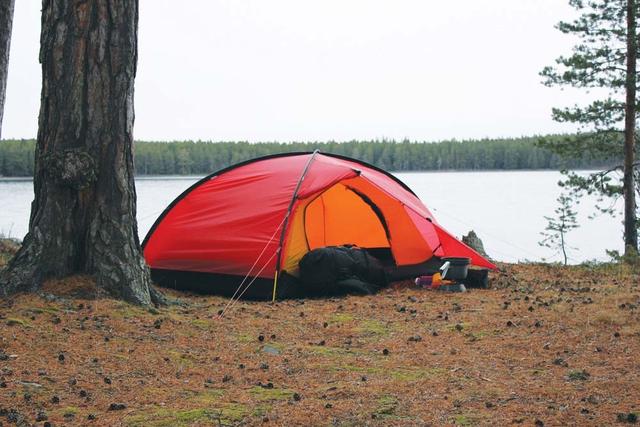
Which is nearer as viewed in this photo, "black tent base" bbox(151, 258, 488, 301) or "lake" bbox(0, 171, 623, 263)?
"black tent base" bbox(151, 258, 488, 301)

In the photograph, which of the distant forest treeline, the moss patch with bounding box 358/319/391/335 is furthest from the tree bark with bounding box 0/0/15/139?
the distant forest treeline

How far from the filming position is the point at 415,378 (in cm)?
529

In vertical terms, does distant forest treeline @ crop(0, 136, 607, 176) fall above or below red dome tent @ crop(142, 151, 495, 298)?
above

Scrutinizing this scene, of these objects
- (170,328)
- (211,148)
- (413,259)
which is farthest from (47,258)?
(211,148)

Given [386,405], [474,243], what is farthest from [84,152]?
[474,243]

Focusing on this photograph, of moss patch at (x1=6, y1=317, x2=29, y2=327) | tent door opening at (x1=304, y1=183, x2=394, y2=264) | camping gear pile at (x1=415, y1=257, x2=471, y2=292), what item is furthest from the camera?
tent door opening at (x1=304, y1=183, x2=394, y2=264)

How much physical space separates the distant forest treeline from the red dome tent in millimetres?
55443

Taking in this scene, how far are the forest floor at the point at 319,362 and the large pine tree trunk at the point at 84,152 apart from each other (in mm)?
290

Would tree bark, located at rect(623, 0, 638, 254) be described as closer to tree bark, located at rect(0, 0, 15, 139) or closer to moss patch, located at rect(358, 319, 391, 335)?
moss patch, located at rect(358, 319, 391, 335)

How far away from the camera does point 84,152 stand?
6812 mm

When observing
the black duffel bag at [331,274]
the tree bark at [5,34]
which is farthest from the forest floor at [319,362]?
the tree bark at [5,34]

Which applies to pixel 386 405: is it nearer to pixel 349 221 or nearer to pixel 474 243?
pixel 349 221

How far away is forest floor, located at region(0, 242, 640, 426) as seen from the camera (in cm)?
441

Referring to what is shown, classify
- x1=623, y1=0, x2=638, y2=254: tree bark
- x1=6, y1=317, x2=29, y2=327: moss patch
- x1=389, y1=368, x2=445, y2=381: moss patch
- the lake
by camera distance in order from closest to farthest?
1. x1=389, y1=368, x2=445, y2=381: moss patch
2. x1=6, y1=317, x2=29, y2=327: moss patch
3. x1=623, y1=0, x2=638, y2=254: tree bark
4. the lake
